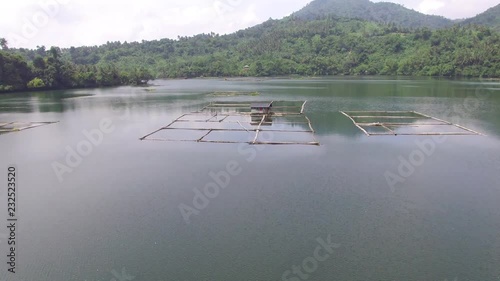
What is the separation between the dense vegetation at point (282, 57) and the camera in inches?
1622

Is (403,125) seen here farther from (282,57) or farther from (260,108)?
(282,57)

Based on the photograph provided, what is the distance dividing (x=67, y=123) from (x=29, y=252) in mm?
12702

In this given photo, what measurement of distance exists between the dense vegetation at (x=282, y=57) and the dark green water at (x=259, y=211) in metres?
29.9

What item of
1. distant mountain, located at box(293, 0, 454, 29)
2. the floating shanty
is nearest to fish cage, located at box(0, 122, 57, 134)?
the floating shanty

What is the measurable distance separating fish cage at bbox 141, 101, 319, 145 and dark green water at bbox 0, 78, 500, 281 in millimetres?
937

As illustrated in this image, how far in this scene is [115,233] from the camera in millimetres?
6984

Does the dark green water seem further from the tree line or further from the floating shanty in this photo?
the tree line

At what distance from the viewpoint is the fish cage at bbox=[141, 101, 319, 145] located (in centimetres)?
1400

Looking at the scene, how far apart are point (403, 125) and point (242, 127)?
6913 millimetres

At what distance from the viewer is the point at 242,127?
16375 millimetres

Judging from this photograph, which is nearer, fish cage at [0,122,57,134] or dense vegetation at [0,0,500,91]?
fish cage at [0,122,57,134]

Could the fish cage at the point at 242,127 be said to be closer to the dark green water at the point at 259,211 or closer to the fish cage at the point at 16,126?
the dark green water at the point at 259,211

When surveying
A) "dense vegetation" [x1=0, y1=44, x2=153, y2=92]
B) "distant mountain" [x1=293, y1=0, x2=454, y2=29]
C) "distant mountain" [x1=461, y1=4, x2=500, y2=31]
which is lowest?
"dense vegetation" [x1=0, y1=44, x2=153, y2=92]

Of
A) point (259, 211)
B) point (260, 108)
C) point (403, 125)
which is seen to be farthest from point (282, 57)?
point (259, 211)
